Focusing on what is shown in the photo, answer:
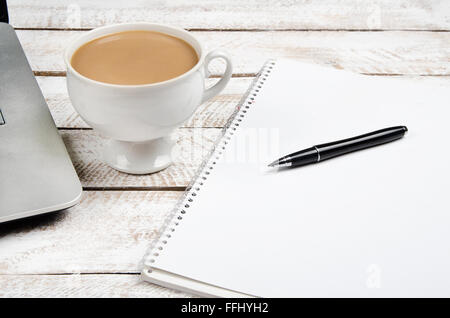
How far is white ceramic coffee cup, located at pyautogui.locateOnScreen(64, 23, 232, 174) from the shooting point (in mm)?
520

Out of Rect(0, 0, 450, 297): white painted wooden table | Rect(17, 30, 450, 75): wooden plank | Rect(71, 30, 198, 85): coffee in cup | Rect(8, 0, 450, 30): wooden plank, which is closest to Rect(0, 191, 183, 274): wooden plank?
Rect(0, 0, 450, 297): white painted wooden table

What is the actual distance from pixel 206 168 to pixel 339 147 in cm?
15

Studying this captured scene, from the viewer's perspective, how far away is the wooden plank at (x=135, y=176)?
23.4 inches

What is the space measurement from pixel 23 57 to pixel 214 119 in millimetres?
285

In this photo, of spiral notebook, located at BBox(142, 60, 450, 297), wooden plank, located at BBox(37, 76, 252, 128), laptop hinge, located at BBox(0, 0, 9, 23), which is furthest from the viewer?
laptop hinge, located at BBox(0, 0, 9, 23)

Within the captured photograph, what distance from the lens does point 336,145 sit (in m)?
0.61

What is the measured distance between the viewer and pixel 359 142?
2.02 ft

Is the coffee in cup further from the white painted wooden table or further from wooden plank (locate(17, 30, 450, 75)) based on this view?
wooden plank (locate(17, 30, 450, 75))

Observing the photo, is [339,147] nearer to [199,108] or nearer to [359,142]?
[359,142]

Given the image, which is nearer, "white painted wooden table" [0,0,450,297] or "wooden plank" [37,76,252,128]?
"white painted wooden table" [0,0,450,297]

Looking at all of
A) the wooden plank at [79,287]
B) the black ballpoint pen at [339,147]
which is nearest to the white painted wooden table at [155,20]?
the wooden plank at [79,287]

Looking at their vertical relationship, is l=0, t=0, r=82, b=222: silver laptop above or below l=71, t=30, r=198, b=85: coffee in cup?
below

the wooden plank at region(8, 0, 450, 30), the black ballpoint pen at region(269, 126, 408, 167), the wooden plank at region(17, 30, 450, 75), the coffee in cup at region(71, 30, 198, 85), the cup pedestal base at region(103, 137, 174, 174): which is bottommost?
the cup pedestal base at region(103, 137, 174, 174)

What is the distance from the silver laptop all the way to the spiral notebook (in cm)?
11
